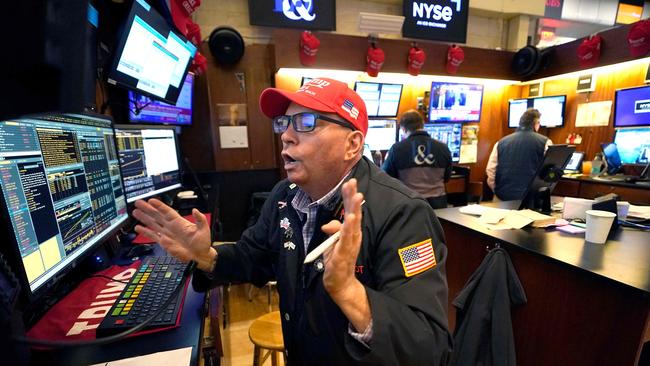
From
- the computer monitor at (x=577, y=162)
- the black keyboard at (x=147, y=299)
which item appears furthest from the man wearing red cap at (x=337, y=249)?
the computer monitor at (x=577, y=162)

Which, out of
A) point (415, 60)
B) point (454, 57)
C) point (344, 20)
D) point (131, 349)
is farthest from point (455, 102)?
point (131, 349)

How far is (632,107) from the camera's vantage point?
11.5 feet

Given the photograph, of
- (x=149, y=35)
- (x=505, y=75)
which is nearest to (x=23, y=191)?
(x=149, y=35)

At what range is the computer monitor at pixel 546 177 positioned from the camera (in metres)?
1.83

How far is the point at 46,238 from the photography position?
2.55 feet

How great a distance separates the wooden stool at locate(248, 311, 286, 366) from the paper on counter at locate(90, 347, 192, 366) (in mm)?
773

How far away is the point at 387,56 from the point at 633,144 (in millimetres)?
3148

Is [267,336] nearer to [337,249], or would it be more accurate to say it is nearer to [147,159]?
[337,249]

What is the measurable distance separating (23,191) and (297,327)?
838mm

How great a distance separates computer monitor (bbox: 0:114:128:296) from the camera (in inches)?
27.0

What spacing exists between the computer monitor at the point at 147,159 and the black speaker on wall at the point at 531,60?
15.8ft

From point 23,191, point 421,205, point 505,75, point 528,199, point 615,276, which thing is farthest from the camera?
point 505,75

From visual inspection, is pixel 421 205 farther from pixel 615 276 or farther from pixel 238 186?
pixel 238 186

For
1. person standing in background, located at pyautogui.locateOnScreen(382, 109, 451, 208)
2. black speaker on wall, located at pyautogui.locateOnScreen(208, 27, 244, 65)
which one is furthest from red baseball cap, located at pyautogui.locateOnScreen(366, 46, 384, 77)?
black speaker on wall, located at pyautogui.locateOnScreen(208, 27, 244, 65)
